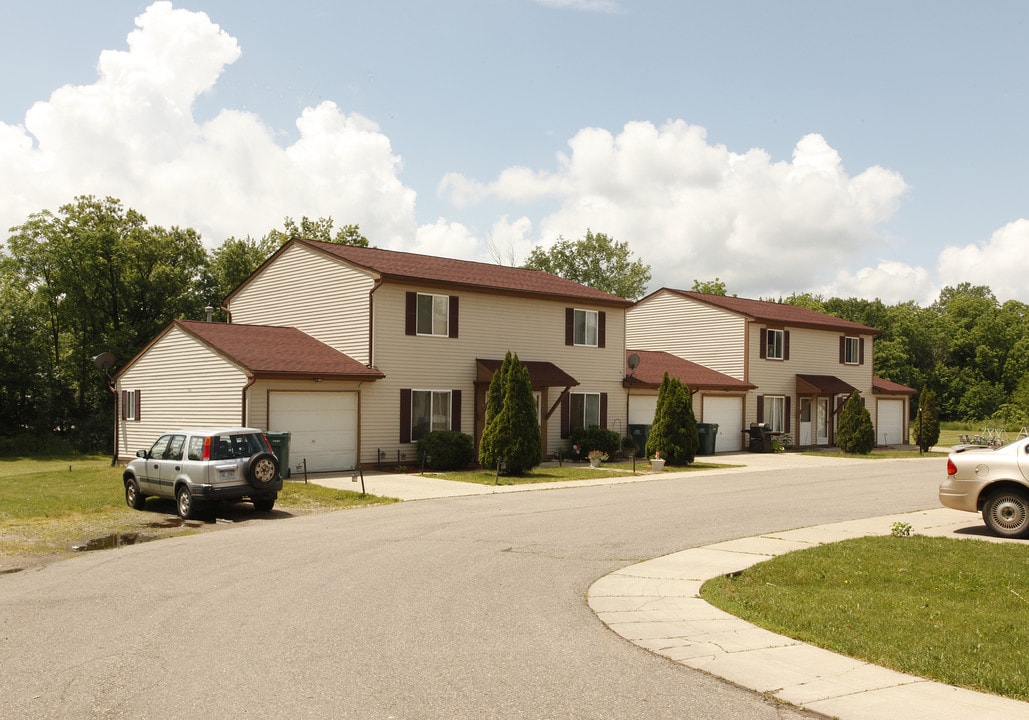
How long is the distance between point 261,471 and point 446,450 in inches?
394

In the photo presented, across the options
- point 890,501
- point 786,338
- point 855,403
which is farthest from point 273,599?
point 786,338

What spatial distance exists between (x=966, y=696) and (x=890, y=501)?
44.0 ft

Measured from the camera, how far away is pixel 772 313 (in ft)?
138

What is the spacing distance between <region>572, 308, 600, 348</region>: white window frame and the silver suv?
16780mm

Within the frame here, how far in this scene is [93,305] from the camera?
4594 cm

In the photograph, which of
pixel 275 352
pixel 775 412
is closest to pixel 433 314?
pixel 275 352

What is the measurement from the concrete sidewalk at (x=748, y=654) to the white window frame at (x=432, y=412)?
17003 mm

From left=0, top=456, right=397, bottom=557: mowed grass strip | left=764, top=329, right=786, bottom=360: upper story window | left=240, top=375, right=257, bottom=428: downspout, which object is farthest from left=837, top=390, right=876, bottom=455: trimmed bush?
left=240, top=375, right=257, bottom=428: downspout

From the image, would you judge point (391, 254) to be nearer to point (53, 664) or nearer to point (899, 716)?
point (53, 664)

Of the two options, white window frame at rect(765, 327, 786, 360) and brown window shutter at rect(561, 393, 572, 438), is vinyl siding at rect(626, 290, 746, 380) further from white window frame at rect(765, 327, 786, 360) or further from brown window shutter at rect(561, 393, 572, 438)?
brown window shutter at rect(561, 393, 572, 438)

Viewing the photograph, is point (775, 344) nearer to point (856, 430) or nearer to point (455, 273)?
point (856, 430)

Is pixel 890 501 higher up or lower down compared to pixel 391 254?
lower down

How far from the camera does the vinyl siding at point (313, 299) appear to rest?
1103 inches

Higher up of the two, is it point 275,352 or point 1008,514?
point 275,352
